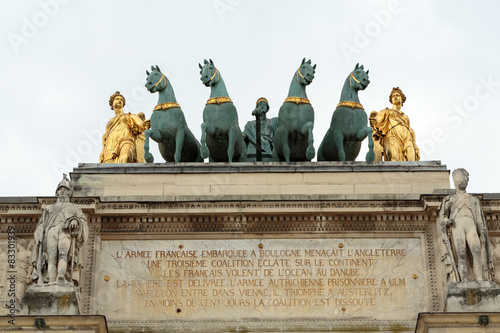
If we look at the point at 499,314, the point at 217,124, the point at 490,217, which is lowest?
the point at 499,314

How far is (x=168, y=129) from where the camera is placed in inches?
1225

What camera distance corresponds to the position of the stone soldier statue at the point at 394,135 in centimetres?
3222

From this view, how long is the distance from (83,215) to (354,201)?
5.30m

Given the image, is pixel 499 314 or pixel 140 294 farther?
pixel 140 294

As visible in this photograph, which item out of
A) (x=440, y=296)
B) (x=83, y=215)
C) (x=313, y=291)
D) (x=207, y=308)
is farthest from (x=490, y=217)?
(x=83, y=215)

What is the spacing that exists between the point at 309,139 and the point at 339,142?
2.62ft

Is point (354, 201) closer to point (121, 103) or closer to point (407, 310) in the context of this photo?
point (407, 310)

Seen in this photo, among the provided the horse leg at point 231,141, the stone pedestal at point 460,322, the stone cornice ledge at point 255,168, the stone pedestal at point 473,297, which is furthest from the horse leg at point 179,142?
the stone pedestal at point 460,322

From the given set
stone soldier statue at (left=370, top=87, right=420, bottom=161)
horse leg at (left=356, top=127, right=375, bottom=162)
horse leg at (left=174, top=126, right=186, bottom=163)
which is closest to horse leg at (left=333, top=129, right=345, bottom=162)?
horse leg at (left=356, top=127, right=375, bottom=162)

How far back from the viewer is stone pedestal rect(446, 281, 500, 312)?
26.2 m

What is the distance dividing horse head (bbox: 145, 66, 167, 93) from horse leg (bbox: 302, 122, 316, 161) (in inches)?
129

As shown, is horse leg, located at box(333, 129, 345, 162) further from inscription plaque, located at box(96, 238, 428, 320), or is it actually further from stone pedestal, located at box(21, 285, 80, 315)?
stone pedestal, located at box(21, 285, 80, 315)

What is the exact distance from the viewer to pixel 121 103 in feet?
111

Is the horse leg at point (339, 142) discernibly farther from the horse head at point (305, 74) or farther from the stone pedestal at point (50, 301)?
the stone pedestal at point (50, 301)
